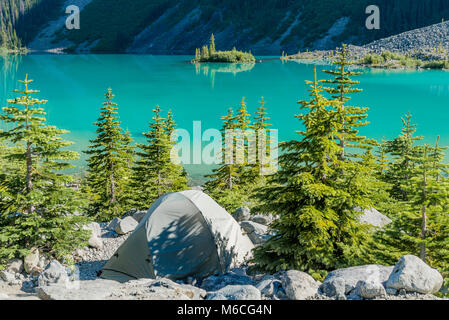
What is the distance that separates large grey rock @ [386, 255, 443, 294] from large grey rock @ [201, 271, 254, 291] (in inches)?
167

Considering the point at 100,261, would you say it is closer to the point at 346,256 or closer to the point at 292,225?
the point at 292,225

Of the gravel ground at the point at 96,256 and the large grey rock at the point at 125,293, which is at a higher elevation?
the large grey rock at the point at 125,293

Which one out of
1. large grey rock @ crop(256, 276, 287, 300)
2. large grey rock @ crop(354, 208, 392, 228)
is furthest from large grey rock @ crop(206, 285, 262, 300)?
large grey rock @ crop(354, 208, 392, 228)

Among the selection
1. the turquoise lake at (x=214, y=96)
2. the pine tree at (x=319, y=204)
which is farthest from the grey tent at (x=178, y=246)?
the turquoise lake at (x=214, y=96)

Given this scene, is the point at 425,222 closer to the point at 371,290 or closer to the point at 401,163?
the point at 371,290

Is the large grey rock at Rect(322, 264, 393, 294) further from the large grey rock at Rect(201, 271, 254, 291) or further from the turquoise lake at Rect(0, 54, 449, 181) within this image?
the turquoise lake at Rect(0, 54, 449, 181)

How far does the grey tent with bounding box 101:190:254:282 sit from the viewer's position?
13.9 m

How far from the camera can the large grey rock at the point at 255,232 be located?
16391 mm

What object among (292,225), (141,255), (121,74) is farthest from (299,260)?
(121,74)

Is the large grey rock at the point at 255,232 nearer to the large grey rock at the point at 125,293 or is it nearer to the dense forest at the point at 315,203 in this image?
the dense forest at the point at 315,203

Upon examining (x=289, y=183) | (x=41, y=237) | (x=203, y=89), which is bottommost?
(x=41, y=237)

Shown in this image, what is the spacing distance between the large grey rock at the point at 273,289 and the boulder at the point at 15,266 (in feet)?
28.7
